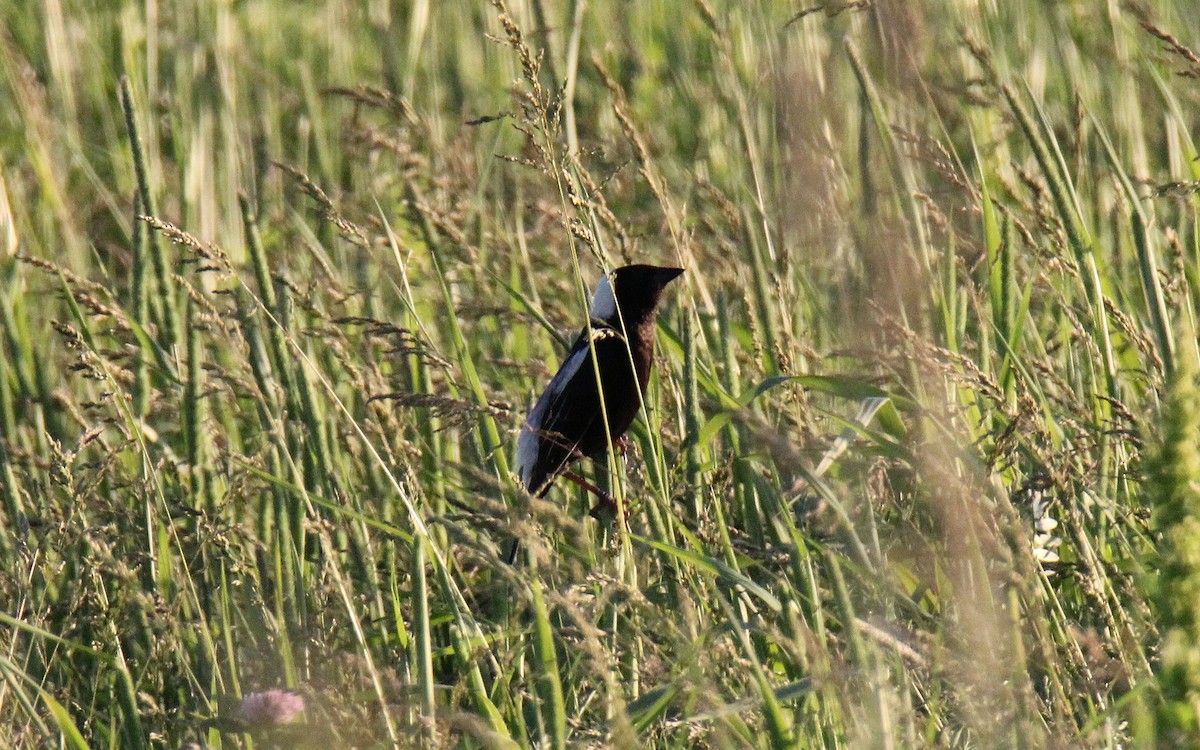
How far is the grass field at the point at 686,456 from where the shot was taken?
1.77 m

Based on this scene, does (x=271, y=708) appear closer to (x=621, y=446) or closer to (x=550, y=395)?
(x=550, y=395)

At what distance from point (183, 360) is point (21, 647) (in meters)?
0.96

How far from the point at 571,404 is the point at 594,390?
0.32 feet

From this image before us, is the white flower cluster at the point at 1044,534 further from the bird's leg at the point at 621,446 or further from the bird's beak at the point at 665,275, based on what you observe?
the bird's beak at the point at 665,275

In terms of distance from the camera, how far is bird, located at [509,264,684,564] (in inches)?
125

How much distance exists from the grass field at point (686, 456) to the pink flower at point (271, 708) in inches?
2.4

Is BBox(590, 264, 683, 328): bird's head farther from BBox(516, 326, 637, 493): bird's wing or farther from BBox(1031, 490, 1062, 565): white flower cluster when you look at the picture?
BBox(1031, 490, 1062, 565): white flower cluster

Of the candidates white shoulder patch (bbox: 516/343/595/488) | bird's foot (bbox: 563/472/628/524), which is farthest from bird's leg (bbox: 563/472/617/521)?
white shoulder patch (bbox: 516/343/595/488)

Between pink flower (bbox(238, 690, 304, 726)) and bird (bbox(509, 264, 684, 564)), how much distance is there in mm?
944

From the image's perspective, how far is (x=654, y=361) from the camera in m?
2.91

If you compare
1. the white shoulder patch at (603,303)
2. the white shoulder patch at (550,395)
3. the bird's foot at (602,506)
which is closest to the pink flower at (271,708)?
the bird's foot at (602,506)

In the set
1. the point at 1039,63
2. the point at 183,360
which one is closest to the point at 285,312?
Result: the point at 183,360

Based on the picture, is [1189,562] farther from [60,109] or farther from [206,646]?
[60,109]

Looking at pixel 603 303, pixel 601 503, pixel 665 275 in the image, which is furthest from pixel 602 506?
pixel 603 303
